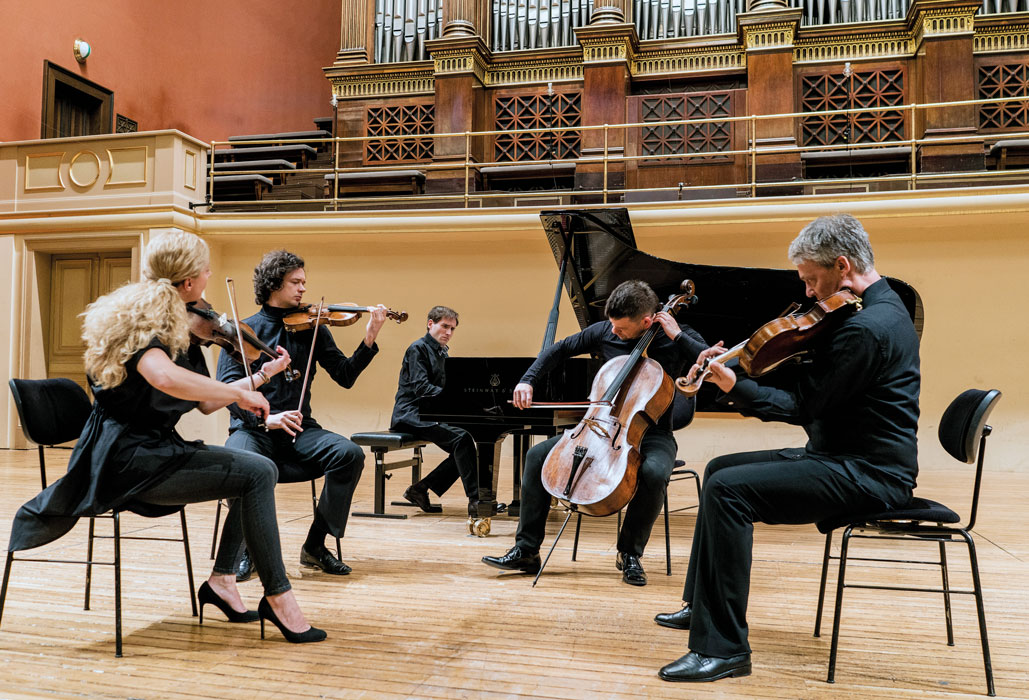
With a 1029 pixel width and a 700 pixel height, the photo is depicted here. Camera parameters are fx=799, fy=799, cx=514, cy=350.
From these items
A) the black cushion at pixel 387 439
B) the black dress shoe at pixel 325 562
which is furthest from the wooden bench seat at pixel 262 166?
the black dress shoe at pixel 325 562

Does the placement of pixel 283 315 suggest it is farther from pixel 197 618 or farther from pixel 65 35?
pixel 65 35

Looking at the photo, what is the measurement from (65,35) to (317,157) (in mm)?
2828

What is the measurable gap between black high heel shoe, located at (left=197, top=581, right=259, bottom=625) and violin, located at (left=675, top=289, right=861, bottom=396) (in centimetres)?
162

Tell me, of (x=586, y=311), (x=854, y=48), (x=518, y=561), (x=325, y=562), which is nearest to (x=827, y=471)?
(x=518, y=561)

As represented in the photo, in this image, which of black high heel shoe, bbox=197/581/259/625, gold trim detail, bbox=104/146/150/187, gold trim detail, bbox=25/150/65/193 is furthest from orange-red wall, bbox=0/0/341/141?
black high heel shoe, bbox=197/581/259/625

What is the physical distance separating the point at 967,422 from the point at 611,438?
3.62 feet

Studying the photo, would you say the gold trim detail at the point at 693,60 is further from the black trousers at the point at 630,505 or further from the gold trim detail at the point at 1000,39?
the black trousers at the point at 630,505

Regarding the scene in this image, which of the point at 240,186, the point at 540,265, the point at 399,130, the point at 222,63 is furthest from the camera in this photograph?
the point at 222,63

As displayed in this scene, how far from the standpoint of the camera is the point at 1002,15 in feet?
23.9

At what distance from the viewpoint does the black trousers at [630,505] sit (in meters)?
2.92

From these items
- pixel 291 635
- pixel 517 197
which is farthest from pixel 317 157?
pixel 291 635

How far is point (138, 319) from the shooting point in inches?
79.8

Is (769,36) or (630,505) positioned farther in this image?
(769,36)

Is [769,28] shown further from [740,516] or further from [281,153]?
[740,516]
